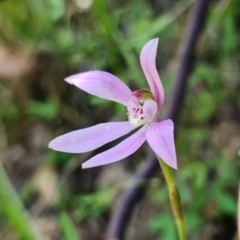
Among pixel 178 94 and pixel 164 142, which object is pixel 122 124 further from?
pixel 178 94

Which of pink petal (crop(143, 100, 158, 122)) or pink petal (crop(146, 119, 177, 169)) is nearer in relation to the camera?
pink petal (crop(146, 119, 177, 169))

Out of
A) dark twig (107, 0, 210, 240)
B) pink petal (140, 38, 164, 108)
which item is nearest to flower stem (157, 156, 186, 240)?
pink petal (140, 38, 164, 108)

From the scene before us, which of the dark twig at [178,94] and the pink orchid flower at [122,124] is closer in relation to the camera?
the pink orchid flower at [122,124]

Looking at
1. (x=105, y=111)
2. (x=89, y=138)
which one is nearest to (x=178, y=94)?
(x=105, y=111)

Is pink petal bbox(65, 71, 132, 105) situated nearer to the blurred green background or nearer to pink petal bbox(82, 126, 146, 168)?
pink petal bbox(82, 126, 146, 168)

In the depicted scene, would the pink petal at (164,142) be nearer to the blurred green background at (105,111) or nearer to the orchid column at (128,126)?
the orchid column at (128,126)

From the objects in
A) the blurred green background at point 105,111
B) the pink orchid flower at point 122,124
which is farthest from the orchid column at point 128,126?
the blurred green background at point 105,111

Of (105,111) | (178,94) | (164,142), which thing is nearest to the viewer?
(164,142)
